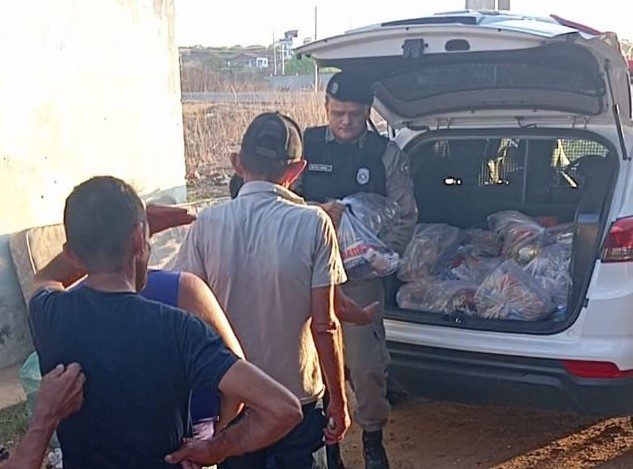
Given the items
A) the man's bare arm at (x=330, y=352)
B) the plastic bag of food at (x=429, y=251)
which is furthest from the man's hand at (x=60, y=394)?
the plastic bag of food at (x=429, y=251)

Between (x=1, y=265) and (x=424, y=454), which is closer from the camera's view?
(x=424, y=454)

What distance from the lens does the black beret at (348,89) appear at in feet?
12.5

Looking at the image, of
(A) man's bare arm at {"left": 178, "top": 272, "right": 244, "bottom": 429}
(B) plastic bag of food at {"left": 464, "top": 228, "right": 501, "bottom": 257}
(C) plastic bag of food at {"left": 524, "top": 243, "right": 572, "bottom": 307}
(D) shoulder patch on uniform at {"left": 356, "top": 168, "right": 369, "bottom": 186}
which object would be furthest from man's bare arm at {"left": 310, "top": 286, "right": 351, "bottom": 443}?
(B) plastic bag of food at {"left": 464, "top": 228, "right": 501, "bottom": 257}

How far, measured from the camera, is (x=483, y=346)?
3.73 metres

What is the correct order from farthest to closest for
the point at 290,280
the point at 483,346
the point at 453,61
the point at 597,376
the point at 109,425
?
the point at 453,61 < the point at 483,346 < the point at 597,376 < the point at 290,280 < the point at 109,425

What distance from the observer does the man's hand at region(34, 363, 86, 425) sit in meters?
1.72

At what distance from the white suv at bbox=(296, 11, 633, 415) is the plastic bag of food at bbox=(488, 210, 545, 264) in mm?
450

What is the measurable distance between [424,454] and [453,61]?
1.89 metres

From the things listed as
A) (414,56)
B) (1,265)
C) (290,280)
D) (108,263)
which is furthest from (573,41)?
(1,265)

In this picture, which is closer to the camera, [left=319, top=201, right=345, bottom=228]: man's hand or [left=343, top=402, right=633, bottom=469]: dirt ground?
[left=319, top=201, right=345, bottom=228]: man's hand

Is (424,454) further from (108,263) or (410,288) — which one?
(108,263)

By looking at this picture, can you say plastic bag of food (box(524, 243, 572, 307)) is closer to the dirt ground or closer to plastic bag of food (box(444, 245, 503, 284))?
plastic bag of food (box(444, 245, 503, 284))

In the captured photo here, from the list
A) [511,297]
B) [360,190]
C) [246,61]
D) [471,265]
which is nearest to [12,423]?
[360,190]

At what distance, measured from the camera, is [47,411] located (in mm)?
1724
